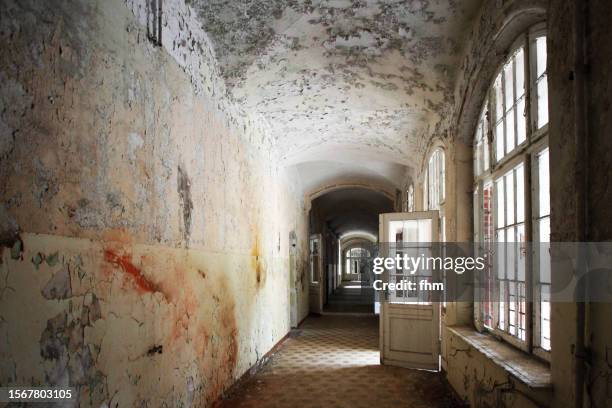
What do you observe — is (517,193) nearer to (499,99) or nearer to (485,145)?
(499,99)

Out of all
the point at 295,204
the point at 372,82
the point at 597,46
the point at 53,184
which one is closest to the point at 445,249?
the point at 372,82

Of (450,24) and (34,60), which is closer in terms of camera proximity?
(34,60)

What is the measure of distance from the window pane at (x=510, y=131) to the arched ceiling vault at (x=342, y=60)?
3.41 feet

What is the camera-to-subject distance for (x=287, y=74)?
585cm

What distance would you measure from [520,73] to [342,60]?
6.87 feet

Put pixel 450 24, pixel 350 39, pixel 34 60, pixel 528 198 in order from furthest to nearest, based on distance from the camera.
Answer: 1. pixel 350 39
2. pixel 450 24
3. pixel 528 198
4. pixel 34 60

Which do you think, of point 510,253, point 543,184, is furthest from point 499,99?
point 510,253

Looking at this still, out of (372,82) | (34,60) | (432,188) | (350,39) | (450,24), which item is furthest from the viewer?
(432,188)

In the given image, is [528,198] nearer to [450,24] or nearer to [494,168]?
[494,168]

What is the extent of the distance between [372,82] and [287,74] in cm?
109

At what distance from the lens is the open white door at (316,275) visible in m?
14.1

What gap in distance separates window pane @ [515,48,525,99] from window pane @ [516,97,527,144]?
83 mm

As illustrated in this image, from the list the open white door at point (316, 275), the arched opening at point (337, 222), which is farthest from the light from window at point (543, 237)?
the open white door at point (316, 275)

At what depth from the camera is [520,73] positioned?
4.07m
